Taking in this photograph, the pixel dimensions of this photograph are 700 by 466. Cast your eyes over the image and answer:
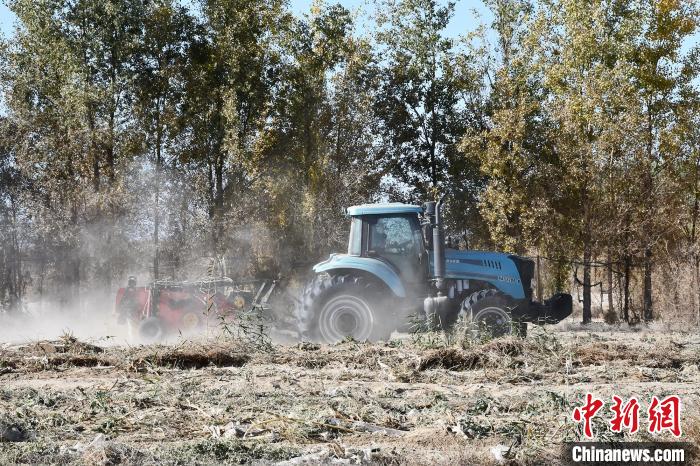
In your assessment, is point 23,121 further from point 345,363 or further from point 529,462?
point 529,462

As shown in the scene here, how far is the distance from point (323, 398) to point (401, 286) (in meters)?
5.42

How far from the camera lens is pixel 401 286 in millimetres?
13984

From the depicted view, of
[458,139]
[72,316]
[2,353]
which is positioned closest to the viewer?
[2,353]

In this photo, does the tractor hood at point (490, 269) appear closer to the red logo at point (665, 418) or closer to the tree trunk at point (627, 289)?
the red logo at point (665, 418)

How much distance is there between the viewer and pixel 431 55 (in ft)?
107

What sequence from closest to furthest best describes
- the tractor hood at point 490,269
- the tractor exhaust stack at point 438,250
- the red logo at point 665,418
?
the red logo at point 665,418 < the tractor exhaust stack at point 438,250 < the tractor hood at point 490,269

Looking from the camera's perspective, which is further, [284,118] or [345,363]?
[284,118]

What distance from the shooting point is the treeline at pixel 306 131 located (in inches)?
1037

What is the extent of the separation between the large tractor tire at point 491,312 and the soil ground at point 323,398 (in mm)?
1263

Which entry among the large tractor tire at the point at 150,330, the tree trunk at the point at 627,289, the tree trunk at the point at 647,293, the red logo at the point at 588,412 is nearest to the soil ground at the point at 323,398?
the red logo at the point at 588,412

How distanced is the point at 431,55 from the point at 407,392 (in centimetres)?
2477

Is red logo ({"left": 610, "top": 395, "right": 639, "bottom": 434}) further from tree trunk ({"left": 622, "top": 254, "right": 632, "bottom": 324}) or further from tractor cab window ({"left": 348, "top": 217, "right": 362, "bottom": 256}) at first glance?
tree trunk ({"left": 622, "top": 254, "right": 632, "bottom": 324})

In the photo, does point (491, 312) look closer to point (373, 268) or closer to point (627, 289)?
point (373, 268)

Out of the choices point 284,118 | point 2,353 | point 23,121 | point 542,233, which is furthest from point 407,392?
point 23,121
